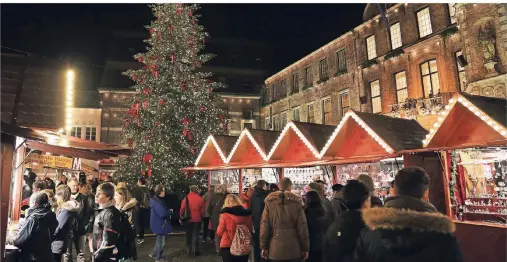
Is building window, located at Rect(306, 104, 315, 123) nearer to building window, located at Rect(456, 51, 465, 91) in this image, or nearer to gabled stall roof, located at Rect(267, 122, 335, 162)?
building window, located at Rect(456, 51, 465, 91)

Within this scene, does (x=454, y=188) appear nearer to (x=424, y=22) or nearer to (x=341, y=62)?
(x=424, y=22)

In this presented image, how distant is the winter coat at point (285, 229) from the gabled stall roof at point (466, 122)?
366 cm

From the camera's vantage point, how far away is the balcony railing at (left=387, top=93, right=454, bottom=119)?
14.8 meters

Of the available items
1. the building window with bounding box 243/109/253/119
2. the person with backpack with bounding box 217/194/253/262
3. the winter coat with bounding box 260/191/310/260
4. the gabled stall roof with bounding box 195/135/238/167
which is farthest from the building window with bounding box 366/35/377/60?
the winter coat with bounding box 260/191/310/260

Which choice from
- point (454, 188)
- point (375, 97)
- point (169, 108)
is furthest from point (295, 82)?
point (454, 188)

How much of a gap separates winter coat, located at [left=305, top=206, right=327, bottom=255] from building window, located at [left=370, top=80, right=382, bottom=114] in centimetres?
1513

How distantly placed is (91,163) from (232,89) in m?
14.6

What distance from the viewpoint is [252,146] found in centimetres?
1248

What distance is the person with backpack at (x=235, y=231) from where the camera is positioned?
5.71 m

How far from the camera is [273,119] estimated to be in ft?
97.8

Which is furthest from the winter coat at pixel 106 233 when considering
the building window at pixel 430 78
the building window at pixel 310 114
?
the building window at pixel 310 114

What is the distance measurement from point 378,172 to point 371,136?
2.95 m

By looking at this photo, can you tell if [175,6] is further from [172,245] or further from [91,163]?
[91,163]

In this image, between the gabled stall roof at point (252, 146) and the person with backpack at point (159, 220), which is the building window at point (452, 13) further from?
the person with backpack at point (159, 220)
